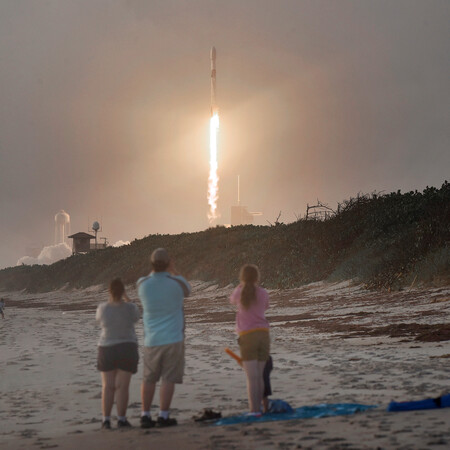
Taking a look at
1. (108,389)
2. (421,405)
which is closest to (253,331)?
(108,389)

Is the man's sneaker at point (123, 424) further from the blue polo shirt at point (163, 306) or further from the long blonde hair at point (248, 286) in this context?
the long blonde hair at point (248, 286)

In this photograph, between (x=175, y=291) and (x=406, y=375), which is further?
(x=406, y=375)

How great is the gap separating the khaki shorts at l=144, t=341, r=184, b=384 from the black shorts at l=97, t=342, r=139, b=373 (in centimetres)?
27

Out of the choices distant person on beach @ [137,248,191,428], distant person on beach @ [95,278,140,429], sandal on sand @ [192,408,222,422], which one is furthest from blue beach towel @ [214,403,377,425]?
distant person on beach @ [95,278,140,429]

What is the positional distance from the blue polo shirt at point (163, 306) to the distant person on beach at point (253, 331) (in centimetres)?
65

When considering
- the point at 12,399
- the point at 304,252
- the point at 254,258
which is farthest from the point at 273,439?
the point at 254,258

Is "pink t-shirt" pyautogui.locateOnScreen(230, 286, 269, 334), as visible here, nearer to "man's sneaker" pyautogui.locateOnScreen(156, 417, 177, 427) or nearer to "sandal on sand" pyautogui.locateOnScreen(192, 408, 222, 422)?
"sandal on sand" pyautogui.locateOnScreen(192, 408, 222, 422)

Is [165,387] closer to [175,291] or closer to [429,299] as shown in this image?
[175,291]

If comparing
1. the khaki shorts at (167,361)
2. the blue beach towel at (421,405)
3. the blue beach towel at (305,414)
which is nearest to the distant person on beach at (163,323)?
the khaki shorts at (167,361)

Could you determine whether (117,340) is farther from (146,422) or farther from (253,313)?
(253,313)

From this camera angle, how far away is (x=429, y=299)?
2362cm

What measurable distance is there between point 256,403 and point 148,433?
1.25m

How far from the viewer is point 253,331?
8.40m

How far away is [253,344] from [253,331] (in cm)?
15
